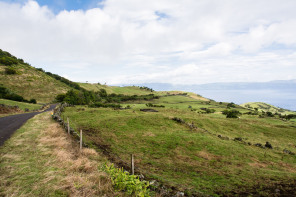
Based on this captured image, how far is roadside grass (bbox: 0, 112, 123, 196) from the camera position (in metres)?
8.74

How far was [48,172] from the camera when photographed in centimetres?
1063

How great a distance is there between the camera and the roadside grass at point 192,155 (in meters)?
13.3

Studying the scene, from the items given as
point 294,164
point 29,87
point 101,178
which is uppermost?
point 29,87

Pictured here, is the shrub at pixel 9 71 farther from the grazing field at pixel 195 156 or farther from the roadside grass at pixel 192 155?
the roadside grass at pixel 192 155

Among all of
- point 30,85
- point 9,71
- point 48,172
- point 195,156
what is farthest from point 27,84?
point 195,156

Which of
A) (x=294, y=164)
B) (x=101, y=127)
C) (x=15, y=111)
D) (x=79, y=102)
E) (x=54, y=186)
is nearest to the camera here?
(x=54, y=186)

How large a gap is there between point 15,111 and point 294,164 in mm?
55723

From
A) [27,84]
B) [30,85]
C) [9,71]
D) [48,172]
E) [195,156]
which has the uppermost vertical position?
[9,71]

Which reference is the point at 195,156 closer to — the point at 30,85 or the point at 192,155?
the point at 192,155

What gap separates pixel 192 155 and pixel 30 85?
94.3 meters

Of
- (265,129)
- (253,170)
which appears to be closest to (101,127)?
(253,170)

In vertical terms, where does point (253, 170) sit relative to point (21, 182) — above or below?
below

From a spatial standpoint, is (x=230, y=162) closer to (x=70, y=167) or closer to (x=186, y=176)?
(x=186, y=176)

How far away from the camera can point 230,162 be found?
18.2 meters
